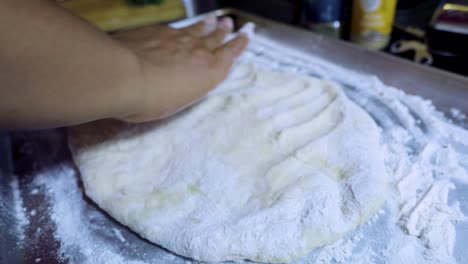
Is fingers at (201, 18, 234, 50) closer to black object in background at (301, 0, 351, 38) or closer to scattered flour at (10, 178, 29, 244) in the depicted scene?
black object in background at (301, 0, 351, 38)

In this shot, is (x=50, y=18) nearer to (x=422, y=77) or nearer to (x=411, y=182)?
(x=411, y=182)

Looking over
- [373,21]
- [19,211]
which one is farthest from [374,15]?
[19,211]

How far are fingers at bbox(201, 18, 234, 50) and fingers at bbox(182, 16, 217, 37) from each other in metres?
0.02

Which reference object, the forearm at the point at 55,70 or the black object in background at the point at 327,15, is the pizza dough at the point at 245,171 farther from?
Result: the black object in background at the point at 327,15

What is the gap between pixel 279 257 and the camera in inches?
18.0

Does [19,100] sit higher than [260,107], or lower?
higher

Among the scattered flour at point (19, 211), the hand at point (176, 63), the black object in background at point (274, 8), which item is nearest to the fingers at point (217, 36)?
the hand at point (176, 63)

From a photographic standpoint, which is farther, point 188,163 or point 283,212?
point 188,163

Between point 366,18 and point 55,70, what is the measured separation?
69cm

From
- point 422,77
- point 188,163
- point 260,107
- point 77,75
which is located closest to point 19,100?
point 77,75

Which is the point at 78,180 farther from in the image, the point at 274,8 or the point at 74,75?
the point at 274,8

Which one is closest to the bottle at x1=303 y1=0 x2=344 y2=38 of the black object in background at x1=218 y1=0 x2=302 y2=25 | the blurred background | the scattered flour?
the blurred background

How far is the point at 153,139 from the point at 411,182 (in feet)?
1.36

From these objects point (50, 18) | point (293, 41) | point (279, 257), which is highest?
point (50, 18)
